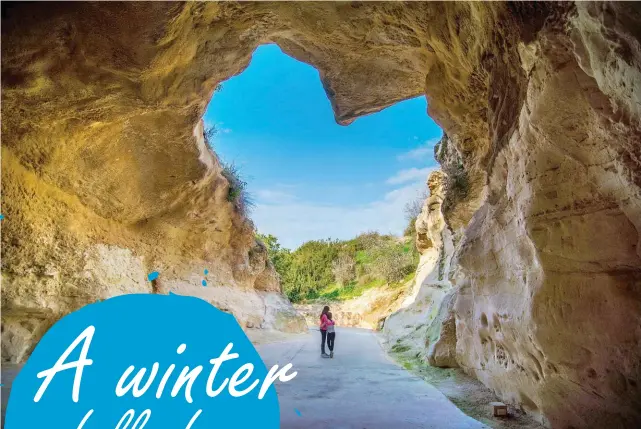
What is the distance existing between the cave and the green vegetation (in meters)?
16.0

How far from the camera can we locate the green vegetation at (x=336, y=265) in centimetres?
2329

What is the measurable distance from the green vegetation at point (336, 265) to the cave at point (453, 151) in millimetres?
15969

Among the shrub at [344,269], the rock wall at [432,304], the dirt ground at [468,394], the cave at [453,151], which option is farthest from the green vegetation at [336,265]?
the dirt ground at [468,394]

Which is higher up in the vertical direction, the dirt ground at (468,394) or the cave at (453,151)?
the cave at (453,151)

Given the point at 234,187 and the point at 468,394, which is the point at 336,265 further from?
the point at 468,394

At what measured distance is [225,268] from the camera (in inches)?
411

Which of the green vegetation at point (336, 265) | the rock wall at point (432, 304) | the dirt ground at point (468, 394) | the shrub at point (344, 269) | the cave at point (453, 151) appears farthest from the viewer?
the shrub at point (344, 269)

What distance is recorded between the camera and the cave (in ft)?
7.49

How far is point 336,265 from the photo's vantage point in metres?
28.0

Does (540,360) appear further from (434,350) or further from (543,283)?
(434,350)

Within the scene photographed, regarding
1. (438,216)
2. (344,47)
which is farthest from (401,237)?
(344,47)

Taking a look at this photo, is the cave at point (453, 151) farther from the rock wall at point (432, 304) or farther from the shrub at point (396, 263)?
the shrub at point (396, 263)

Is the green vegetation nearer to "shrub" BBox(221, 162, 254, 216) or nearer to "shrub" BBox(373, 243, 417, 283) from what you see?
"shrub" BBox(373, 243, 417, 283)

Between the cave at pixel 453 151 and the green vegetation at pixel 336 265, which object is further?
the green vegetation at pixel 336 265
